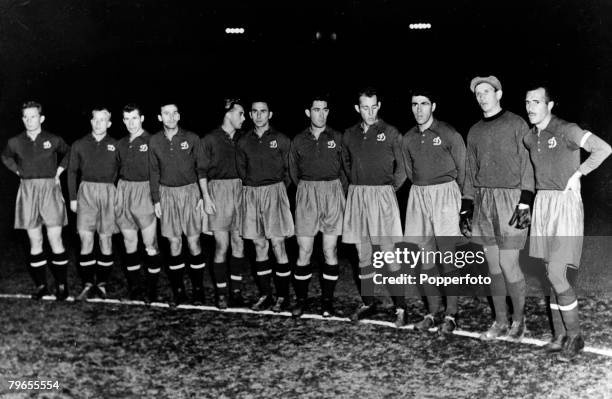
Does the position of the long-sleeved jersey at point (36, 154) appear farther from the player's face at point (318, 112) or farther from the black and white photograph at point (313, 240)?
the player's face at point (318, 112)

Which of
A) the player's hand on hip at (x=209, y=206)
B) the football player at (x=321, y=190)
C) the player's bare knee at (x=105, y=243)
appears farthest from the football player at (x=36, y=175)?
the football player at (x=321, y=190)

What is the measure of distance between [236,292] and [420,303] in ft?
5.66

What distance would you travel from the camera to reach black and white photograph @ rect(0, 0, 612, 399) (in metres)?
4.33

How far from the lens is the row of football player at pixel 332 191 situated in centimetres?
444

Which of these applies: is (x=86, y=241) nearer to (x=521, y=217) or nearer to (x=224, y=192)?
(x=224, y=192)

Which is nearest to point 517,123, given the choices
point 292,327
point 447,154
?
point 447,154

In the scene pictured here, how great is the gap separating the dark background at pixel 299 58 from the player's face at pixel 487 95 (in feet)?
15.2

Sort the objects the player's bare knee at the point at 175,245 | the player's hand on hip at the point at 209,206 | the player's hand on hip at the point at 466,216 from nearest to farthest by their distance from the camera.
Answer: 1. the player's hand on hip at the point at 466,216
2. the player's hand on hip at the point at 209,206
3. the player's bare knee at the point at 175,245

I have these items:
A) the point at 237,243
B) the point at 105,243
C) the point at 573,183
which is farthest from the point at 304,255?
the point at 573,183

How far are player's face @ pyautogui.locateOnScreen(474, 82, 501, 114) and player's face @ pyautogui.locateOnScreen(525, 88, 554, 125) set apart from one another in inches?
11.2

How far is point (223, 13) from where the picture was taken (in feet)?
29.7

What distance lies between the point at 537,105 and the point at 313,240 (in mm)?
2238

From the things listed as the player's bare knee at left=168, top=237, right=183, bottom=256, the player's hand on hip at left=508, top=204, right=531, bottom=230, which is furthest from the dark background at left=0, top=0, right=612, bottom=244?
the player's hand on hip at left=508, top=204, right=531, bottom=230

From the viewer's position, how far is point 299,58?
9.85m
